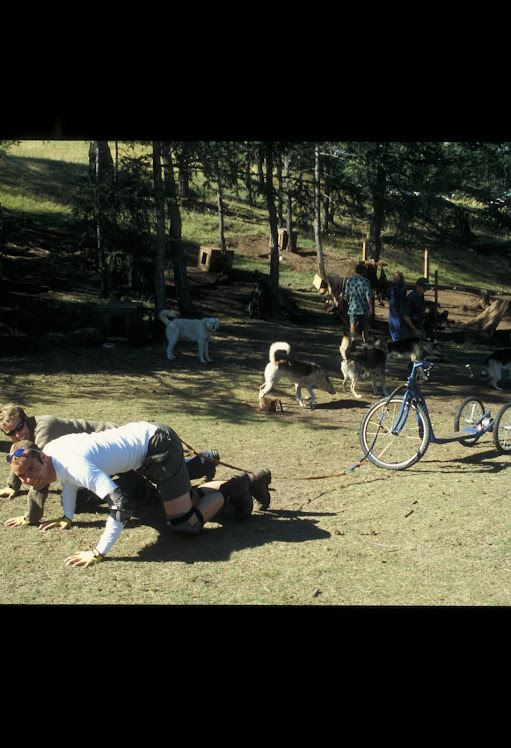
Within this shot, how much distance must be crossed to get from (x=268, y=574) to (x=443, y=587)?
1.06m

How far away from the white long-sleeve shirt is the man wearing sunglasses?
297 mm

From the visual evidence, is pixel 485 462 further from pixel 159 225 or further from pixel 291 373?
pixel 159 225

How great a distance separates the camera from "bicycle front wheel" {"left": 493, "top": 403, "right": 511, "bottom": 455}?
6820 millimetres

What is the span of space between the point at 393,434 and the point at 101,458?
300cm

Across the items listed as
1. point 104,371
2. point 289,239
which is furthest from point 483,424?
point 289,239

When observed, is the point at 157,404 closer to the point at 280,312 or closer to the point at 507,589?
the point at 507,589

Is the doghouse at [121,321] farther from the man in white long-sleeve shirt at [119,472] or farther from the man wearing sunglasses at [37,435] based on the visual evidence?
the man in white long-sleeve shirt at [119,472]

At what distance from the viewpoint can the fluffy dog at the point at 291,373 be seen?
8.55m

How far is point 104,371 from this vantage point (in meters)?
9.88

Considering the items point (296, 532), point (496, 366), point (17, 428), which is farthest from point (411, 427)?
point (17, 428)

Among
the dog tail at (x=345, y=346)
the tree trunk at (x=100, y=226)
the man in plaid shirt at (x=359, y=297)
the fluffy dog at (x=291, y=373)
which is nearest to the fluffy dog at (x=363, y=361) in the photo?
the dog tail at (x=345, y=346)

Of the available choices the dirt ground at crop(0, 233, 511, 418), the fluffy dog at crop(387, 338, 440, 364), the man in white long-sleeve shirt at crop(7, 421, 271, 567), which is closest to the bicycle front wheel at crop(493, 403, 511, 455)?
the dirt ground at crop(0, 233, 511, 418)

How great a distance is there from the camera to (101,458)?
4359 mm

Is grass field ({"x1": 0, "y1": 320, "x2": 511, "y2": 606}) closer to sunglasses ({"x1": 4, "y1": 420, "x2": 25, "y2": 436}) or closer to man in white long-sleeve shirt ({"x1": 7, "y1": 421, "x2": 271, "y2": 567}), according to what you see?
man in white long-sleeve shirt ({"x1": 7, "y1": 421, "x2": 271, "y2": 567})
